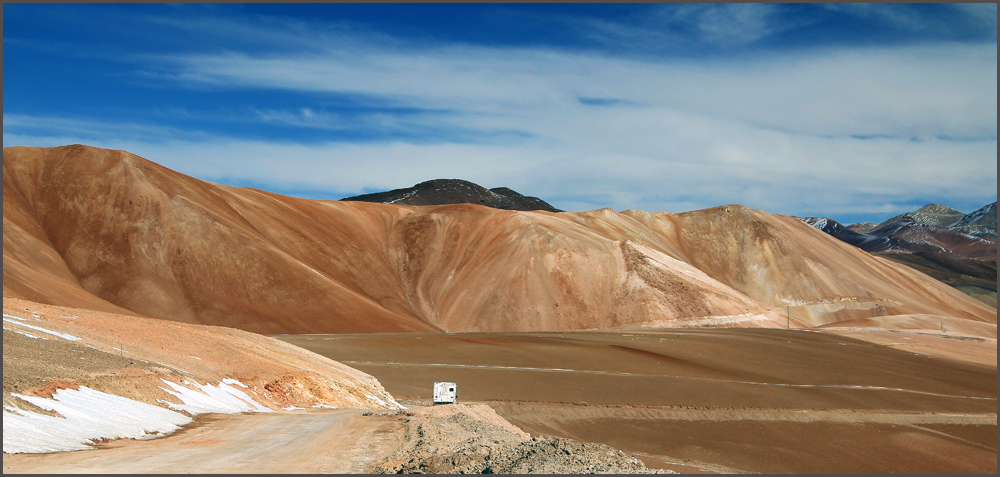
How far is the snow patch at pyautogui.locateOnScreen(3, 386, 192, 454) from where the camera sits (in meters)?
12.3

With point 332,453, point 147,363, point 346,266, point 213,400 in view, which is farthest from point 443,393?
point 346,266

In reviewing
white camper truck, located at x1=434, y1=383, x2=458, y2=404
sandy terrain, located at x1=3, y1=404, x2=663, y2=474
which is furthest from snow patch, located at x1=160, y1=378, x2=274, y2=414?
white camper truck, located at x1=434, y1=383, x2=458, y2=404

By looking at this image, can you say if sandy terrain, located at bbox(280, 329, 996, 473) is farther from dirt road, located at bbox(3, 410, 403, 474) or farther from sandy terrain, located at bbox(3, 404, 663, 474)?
dirt road, located at bbox(3, 410, 403, 474)

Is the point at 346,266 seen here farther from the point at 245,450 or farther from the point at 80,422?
the point at 245,450

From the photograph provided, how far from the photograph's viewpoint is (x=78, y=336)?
2306 centimetres

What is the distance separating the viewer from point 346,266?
80.9m

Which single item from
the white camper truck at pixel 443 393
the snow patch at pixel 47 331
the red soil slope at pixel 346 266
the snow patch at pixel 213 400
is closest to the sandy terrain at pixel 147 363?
the snow patch at pixel 47 331

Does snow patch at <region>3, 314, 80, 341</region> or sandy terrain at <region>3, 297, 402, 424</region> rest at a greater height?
snow patch at <region>3, 314, 80, 341</region>

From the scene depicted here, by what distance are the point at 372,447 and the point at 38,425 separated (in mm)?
6466

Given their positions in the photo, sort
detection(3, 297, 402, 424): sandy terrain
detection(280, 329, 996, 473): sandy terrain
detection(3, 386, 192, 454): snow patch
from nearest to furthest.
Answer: detection(3, 386, 192, 454): snow patch → detection(3, 297, 402, 424): sandy terrain → detection(280, 329, 996, 473): sandy terrain

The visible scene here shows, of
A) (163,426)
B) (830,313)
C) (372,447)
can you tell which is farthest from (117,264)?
(830,313)

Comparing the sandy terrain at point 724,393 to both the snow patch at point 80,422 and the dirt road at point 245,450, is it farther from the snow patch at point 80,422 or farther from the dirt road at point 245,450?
the snow patch at point 80,422

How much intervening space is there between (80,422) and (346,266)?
67.5m

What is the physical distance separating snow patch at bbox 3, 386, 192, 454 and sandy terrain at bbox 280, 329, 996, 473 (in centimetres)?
1467
